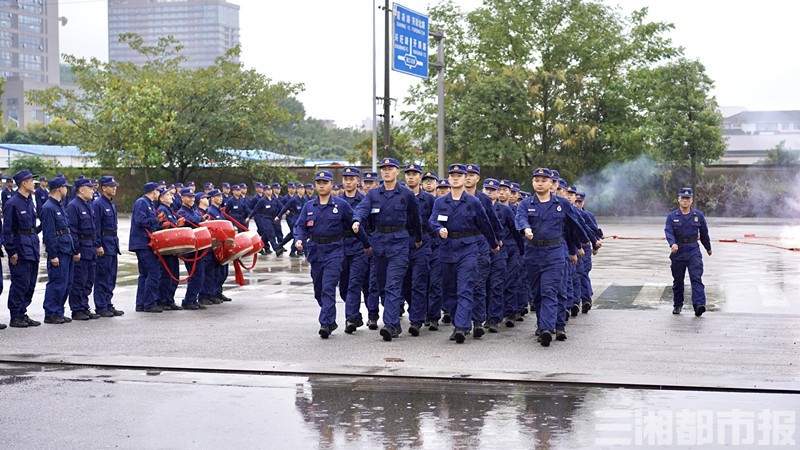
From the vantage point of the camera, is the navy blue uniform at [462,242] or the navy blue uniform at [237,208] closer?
the navy blue uniform at [462,242]

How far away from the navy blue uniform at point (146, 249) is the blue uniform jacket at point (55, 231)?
1225 mm

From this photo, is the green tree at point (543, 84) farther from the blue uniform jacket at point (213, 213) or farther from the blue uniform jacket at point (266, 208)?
the blue uniform jacket at point (213, 213)

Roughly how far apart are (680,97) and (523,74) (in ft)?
23.8

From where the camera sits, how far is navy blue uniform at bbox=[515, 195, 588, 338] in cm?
1179

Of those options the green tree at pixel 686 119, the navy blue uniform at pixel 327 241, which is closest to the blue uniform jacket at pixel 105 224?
the navy blue uniform at pixel 327 241

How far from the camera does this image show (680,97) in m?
47.1

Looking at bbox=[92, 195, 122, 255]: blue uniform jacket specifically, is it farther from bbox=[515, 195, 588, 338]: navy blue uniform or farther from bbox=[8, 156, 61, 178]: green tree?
bbox=[8, 156, 61, 178]: green tree

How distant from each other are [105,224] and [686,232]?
8311 mm

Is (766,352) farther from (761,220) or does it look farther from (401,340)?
(761,220)

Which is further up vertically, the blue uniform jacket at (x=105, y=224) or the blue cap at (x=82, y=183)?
the blue cap at (x=82, y=183)

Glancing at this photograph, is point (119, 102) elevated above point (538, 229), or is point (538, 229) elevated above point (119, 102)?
point (119, 102)

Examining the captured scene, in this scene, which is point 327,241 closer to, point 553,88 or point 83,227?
point 83,227

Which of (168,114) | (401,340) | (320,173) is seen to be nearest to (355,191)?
(320,173)

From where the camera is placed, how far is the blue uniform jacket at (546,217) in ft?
39.3
